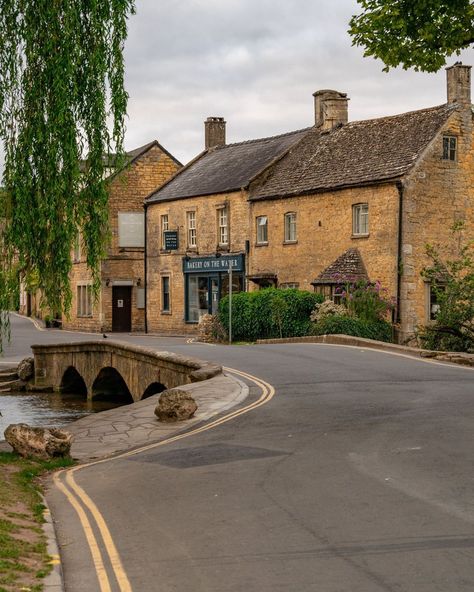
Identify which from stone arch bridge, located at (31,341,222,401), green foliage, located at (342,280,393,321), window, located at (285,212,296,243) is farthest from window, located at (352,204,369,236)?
stone arch bridge, located at (31,341,222,401)

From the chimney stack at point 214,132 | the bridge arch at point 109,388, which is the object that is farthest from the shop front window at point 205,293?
the bridge arch at point 109,388

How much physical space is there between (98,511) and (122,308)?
4265cm

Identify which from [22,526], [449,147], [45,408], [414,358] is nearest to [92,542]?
[22,526]

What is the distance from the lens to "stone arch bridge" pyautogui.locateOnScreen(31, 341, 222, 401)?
23159 millimetres

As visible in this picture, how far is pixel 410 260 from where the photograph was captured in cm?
3594

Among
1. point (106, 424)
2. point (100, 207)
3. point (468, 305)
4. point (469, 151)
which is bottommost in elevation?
point (106, 424)

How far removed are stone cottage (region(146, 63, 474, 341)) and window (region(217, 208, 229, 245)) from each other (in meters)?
0.05

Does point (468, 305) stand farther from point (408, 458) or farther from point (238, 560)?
point (238, 560)

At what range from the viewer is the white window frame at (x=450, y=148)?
122ft

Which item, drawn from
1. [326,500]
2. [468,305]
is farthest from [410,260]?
[326,500]

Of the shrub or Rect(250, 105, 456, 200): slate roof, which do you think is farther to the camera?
Rect(250, 105, 456, 200): slate roof

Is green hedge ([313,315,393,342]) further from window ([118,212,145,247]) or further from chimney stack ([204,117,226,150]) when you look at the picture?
chimney stack ([204,117,226,150])

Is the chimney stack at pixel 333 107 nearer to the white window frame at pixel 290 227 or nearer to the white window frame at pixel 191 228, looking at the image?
the white window frame at pixel 290 227

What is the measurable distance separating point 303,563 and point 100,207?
31.7 ft
